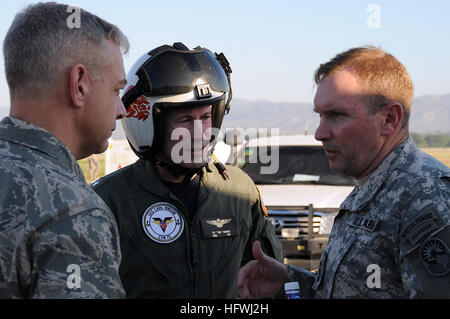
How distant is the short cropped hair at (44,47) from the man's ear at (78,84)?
0.08 ft

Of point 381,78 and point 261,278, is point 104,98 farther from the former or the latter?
point 261,278

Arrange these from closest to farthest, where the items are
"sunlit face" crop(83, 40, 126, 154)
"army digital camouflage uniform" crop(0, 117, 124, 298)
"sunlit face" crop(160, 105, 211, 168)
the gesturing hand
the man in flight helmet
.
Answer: "army digital camouflage uniform" crop(0, 117, 124, 298) < "sunlit face" crop(83, 40, 126, 154) < the gesturing hand < the man in flight helmet < "sunlit face" crop(160, 105, 211, 168)

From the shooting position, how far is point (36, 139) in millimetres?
1628

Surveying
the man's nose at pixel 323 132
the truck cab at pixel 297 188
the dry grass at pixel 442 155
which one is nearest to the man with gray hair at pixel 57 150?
the man's nose at pixel 323 132

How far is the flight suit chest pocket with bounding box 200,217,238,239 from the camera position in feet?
10.0

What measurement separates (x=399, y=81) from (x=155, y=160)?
5.12 feet

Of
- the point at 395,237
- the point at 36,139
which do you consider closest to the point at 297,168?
the point at 395,237

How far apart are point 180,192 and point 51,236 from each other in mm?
1833

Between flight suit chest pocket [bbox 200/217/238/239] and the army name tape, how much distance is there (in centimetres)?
14

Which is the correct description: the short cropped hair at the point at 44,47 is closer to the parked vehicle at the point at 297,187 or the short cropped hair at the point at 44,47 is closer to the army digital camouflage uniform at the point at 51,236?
the army digital camouflage uniform at the point at 51,236

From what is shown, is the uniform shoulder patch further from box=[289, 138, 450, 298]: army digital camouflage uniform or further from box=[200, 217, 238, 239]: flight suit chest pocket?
box=[200, 217, 238, 239]: flight suit chest pocket

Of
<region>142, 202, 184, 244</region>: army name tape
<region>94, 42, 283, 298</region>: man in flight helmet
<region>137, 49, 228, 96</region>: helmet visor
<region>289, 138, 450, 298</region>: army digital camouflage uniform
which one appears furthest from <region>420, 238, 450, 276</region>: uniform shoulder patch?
<region>137, 49, 228, 96</region>: helmet visor

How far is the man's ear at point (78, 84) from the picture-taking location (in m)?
1.69

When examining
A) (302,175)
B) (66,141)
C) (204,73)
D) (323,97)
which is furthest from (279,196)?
(66,141)
